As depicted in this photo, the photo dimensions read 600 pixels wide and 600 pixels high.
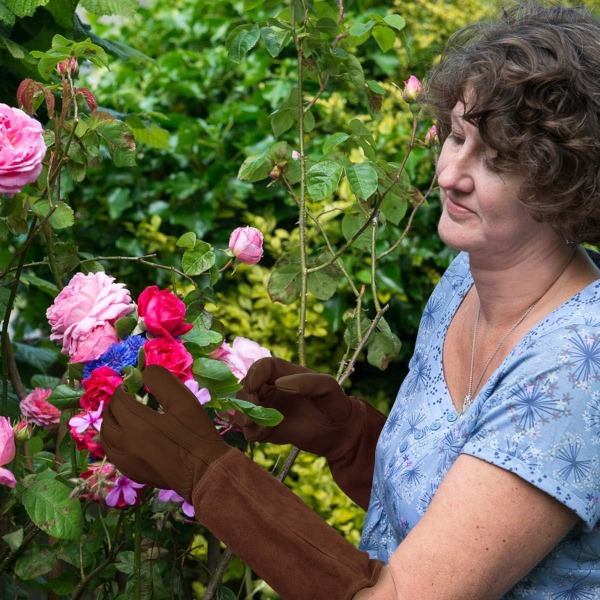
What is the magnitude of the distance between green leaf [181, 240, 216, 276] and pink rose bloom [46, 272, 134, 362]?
0.22m

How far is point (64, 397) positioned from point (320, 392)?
0.52 meters

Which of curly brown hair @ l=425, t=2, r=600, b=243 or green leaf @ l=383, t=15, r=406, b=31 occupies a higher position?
curly brown hair @ l=425, t=2, r=600, b=243

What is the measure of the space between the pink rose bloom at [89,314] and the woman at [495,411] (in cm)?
11

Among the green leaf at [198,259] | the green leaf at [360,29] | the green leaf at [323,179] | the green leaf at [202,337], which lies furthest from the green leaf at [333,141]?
Answer: the green leaf at [202,337]

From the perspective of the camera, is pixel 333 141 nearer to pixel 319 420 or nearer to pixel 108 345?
pixel 319 420

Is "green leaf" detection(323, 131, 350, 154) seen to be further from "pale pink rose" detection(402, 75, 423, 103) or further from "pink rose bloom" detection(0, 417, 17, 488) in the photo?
"pink rose bloom" detection(0, 417, 17, 488)

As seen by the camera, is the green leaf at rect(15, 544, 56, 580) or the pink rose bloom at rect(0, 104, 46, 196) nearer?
the pink rose bloom at rect(0, 104, 46, 196)

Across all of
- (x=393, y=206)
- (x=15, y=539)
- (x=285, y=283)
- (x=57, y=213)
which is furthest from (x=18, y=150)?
(x=393, y=206)

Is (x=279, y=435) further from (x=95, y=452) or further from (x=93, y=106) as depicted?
(x=93, y=106)

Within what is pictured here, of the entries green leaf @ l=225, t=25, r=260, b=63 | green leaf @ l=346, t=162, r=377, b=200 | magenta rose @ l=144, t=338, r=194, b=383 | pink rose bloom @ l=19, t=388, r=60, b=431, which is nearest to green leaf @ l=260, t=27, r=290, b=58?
green leaf @ l=225, t=25, r=260, b=63

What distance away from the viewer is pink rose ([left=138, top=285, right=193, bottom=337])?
1394mm

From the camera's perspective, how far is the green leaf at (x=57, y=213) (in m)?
1.68

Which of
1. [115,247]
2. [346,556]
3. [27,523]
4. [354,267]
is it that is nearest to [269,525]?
[346,556]

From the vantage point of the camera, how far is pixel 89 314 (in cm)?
145
